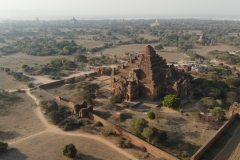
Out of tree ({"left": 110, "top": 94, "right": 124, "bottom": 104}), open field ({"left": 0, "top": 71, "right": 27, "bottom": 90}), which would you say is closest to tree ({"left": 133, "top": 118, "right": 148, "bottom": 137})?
tree ({"left": 110, "top": 94, "right": 124, "bottom": 104})

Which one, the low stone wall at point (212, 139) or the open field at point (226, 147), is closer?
the low stone wall at point (212, 139)

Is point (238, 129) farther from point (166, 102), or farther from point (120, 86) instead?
point (120, 86)

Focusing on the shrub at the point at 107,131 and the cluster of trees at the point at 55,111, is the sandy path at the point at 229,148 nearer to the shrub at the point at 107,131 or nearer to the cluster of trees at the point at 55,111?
the shrub at the point at 107,131

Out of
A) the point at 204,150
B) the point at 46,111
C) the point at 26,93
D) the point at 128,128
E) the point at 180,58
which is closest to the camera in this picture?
the point at 204,150

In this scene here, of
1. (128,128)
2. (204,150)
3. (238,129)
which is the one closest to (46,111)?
(128,128)

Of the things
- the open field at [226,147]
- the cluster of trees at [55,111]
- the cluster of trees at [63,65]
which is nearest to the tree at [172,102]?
the open field at [226,147]

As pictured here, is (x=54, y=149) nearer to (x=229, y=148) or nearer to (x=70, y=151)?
(x=70, y=151)

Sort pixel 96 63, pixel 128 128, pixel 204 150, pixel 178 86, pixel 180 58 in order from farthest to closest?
pixel 180 58, pixel 96 63, pixel 178 86, pixel 128 128, pixel 204 150
